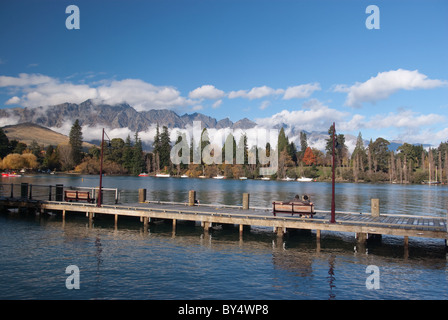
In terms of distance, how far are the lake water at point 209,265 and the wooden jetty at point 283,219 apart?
1.37m

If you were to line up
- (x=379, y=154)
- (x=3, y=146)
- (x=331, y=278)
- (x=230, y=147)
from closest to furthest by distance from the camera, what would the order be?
(x=331, y=278)
(x=3, y=146)
(x=230, y=147)
(x=379, y=154)

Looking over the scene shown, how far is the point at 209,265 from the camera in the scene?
20.6 m

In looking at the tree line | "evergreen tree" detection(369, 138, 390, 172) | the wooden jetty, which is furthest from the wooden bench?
"evergreen tree" detection(369, 138, 390, 172)

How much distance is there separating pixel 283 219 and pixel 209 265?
28.6ft

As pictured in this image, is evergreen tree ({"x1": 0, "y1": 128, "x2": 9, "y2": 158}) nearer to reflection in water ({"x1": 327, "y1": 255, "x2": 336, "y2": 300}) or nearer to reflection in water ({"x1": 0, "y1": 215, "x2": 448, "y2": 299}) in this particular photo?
reflection in water ({"x1": 0, "y1": 215, "x2": 448, "y2": 299})

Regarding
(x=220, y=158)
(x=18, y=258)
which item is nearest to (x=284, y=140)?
(x=220, y=158)

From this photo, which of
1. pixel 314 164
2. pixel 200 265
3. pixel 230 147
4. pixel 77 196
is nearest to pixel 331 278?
pixel 200 265

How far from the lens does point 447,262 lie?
72.9 feet

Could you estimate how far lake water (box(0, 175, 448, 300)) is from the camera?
1631 centimetres

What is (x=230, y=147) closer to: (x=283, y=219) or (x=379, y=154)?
(x=379, y=154)
